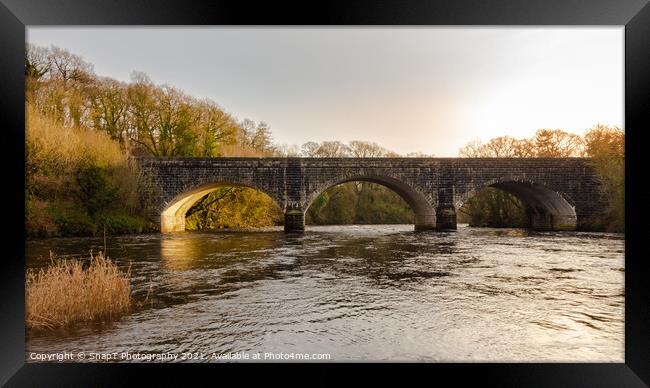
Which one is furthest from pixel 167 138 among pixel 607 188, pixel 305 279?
pixel 607 188

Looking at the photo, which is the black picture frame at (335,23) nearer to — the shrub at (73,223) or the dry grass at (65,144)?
the dry grass at (65,144)

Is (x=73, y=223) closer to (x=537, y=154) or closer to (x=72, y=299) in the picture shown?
(x=72, y=299)

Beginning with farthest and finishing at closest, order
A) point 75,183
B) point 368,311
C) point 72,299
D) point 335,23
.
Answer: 1. point 75,183
2. point 368,311
3. point 72,299
4. point 335,23

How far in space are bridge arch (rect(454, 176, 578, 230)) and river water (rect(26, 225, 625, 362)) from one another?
42.1 ft

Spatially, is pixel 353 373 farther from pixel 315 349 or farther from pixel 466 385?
pixel 315 349

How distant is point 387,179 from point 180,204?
44.5 feet

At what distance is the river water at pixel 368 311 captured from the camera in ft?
13.9

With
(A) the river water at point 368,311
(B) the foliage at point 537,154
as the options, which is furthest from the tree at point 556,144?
(A) the river water at point 368,311

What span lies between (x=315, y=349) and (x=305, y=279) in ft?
13.5

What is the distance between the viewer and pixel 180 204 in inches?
944

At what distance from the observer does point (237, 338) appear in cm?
444

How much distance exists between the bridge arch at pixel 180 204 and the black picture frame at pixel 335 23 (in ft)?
62.7

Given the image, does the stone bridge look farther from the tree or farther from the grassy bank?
the tree

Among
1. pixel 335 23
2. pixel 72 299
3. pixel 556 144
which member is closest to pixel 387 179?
pixel 556 144
